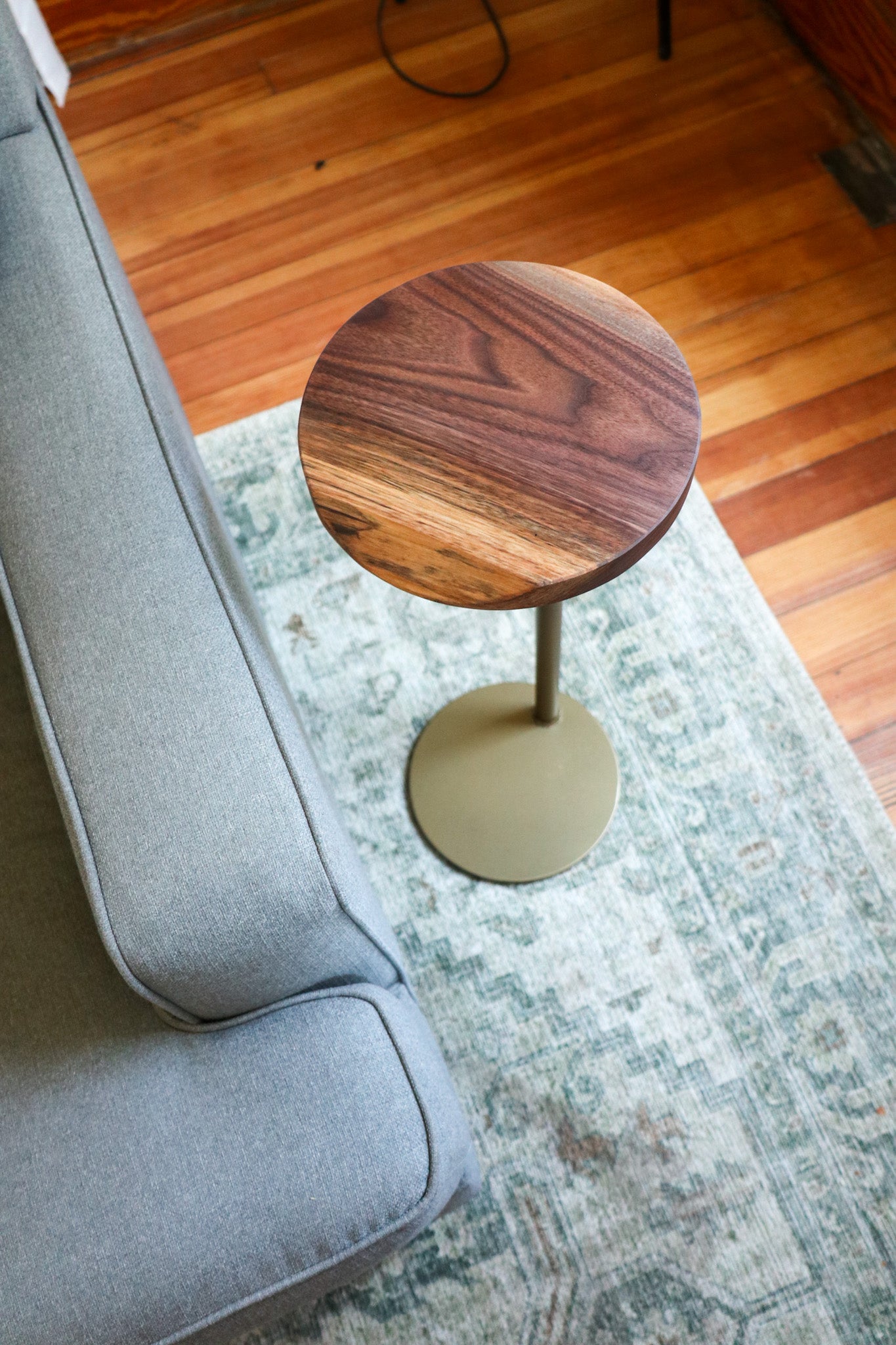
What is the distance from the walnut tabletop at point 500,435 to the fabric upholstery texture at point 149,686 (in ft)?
0.45

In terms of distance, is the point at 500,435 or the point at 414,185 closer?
the point at 500,435

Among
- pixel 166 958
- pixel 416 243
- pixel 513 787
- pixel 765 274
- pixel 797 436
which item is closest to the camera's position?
pixel 166 958

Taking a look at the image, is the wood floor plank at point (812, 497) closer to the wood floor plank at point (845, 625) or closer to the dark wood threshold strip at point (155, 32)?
the wood floor plank at point (845, 625)

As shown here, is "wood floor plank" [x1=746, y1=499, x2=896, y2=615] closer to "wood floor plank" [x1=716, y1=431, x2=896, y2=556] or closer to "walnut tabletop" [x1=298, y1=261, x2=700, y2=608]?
"wood floor plank" [x1=716, y1=431, x2=896, y2=556]

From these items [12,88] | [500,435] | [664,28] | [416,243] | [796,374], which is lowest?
[796,374]

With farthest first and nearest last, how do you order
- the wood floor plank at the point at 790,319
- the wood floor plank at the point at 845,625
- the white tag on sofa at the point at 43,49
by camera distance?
the white tag on sofa at the point at 43,49, the wood floor plank at the point at 790,319, the wood floor plank at the point at 845,625

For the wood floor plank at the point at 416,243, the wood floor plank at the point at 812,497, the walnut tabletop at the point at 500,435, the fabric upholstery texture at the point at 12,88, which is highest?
the fabric upholstery texture at the point at 12,88

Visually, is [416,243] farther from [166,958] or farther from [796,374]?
[166,958]

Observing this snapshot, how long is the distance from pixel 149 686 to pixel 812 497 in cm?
106

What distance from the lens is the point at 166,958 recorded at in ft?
2.50

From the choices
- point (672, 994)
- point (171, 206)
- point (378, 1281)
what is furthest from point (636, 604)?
point (171, 206)

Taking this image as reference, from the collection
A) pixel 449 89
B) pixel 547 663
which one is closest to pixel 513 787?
pixel 547 663

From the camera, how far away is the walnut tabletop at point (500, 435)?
2.76 feet

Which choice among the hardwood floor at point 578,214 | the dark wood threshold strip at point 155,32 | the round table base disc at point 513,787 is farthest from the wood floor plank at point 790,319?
the dark wood threshold strip at point 155,32
